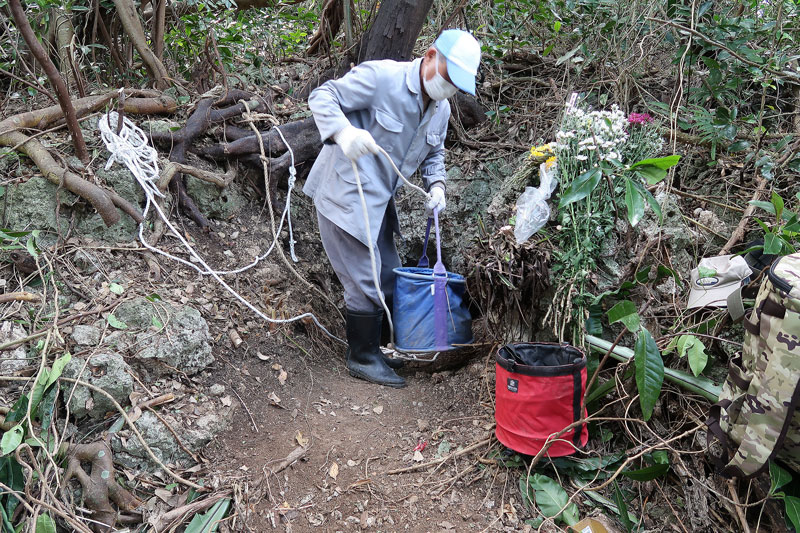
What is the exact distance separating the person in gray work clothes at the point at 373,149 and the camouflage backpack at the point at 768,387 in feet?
5.13

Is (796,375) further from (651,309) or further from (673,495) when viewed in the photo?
(651,309)

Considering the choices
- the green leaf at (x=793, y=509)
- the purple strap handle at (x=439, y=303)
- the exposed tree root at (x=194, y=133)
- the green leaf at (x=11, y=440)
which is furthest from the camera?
the exposed tree root at (x=194, y=133)

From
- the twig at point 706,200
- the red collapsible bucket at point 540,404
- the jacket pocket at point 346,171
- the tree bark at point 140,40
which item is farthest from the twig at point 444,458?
the tree bark at point 140,40

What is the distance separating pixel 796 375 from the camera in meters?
1.63

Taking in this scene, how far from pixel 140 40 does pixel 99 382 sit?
2622mm

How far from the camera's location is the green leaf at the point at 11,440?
1892 millimetres

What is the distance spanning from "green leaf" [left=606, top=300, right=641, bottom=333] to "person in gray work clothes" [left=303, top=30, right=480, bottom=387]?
4.08ft

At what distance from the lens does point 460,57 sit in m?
2.65

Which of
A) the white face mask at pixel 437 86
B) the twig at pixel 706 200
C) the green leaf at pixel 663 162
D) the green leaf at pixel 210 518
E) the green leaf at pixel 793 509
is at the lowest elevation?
the green leaf at pixel 210 518

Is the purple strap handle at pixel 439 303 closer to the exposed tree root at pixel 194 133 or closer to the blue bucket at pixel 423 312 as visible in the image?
the blue bucket at pixel 423 312

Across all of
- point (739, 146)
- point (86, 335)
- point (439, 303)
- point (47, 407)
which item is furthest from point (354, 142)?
point (739, 146)

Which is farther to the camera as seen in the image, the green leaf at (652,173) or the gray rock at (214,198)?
the gray rock at (214,198)

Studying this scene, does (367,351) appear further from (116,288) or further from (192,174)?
(192,174)

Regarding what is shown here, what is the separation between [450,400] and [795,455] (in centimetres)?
155
